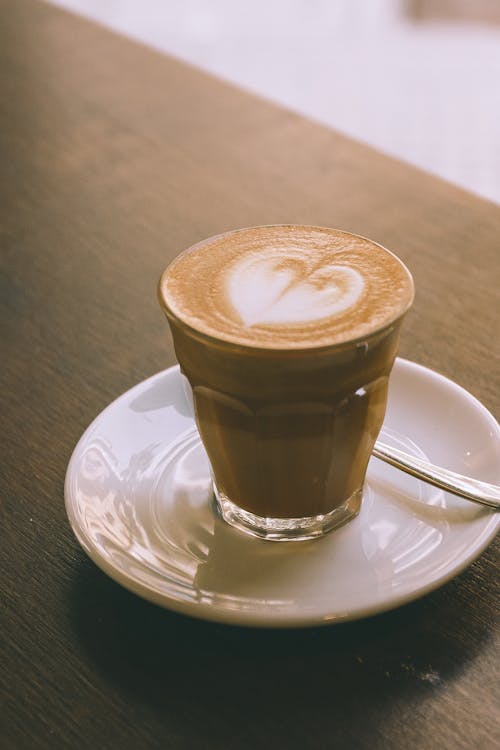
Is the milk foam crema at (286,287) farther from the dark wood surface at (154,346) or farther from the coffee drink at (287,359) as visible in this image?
the dark wood surface at (154,346)

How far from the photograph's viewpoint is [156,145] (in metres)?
1.21

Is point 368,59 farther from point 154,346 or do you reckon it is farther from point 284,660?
point 284,660

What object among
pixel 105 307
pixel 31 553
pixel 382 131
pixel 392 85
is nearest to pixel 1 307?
pixel 105 307

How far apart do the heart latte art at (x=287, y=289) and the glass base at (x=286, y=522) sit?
14 centimetres

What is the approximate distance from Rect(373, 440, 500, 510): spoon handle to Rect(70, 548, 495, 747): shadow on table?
0.06 meters

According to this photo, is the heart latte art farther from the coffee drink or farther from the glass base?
the glass base

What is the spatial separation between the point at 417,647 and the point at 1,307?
22.7 inches

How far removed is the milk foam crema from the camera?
56cm

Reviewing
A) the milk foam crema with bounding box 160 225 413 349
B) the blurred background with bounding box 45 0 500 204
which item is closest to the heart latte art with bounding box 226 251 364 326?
the milk foam crema with bounding box 160 225 413 349

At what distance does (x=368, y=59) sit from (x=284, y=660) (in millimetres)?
4212

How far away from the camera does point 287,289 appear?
60 cm

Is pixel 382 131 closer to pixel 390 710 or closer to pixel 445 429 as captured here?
pixel 445 429

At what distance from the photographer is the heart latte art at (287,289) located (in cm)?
58

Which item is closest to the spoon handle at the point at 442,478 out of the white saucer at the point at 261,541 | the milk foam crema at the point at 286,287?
the white saucer at the point at 261,541
